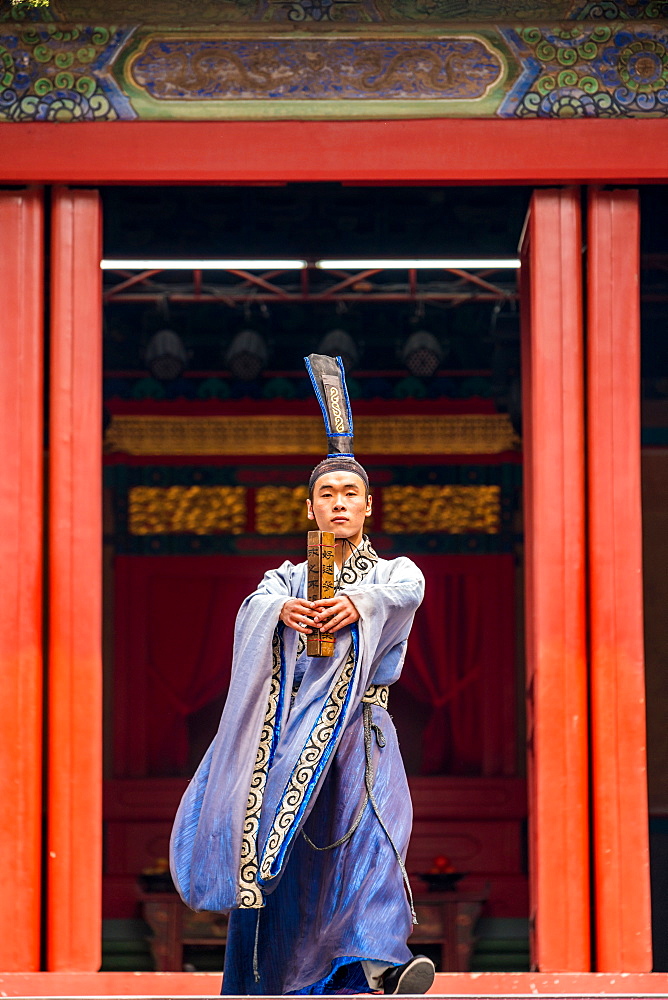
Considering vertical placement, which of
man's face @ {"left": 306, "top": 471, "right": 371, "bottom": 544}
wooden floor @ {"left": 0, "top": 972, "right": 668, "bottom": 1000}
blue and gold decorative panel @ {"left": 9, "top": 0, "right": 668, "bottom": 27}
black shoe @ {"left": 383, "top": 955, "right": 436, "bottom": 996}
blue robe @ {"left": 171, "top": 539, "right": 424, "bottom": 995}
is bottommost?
wooden floor @ {"left": 0, "top": 972, "right": 668, "bottom": 1000}

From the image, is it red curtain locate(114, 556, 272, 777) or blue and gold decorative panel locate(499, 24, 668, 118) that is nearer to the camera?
blue and gold decorative panel locate(499, 24, 668, 118)

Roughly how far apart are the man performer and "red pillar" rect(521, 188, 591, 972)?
1.31 m

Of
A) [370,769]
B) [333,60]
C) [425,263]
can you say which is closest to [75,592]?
[370,769]

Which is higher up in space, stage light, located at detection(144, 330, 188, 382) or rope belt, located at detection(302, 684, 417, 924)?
stage light, located at detection(144, 330, 188, 382)

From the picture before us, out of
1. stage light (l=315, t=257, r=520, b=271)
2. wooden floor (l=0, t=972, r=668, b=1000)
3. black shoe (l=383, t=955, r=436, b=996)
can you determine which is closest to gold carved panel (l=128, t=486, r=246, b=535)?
stage light (l=315, t=257, r=520, b=271)

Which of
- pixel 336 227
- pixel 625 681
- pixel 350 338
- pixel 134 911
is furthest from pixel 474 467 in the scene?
A: pixel 625 681

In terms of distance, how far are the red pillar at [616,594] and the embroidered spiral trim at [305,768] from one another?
161 cm

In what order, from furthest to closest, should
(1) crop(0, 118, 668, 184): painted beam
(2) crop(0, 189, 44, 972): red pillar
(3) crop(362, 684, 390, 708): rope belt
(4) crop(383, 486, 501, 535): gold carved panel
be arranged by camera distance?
(4) crop(383, 486, 501, 535): gold carved panel < (1) crop(0, 118, 668, 184): painted beam < (2) crop(0, 189, 44, 972): red pillar < (3) crop(362, 684, 390, 708): rope belt

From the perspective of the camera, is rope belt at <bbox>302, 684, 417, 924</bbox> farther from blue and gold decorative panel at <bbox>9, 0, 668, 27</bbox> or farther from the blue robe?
blue and gold decorative panel at <bbox>9, 0, 668, 27</bbox>

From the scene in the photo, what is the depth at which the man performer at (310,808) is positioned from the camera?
3943mm

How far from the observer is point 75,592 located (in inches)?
212

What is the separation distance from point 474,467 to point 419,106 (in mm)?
5018

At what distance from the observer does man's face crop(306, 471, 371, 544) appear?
4.24 m

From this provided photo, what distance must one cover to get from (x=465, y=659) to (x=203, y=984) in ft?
18.0
